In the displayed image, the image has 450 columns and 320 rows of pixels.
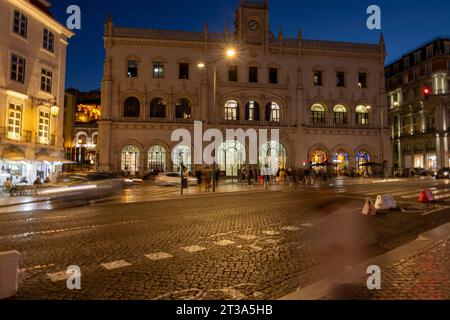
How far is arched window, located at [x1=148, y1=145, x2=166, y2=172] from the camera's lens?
40906mm

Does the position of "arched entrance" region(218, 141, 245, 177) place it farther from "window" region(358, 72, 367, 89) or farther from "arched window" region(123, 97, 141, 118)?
"window" region(358, 72, 367, 89)

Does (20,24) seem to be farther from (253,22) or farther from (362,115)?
(362,115)

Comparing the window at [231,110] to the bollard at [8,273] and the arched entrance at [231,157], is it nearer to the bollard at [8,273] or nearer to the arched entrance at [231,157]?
the arched entrance at [231,157]

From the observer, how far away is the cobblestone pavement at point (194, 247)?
4957 mm

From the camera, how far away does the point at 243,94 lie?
141 feet

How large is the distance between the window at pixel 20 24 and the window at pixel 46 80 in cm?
306

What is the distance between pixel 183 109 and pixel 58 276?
124 ft

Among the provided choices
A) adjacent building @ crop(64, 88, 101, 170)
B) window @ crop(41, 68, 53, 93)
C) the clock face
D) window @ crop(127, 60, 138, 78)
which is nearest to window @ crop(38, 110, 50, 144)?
window @ crop(41, 68, 53, 93)

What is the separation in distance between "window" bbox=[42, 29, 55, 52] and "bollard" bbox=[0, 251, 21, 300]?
28215mm

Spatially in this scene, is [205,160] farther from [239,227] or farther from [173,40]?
[239,227]

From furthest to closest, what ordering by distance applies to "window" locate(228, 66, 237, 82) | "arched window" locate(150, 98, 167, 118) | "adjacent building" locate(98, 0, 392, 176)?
"window" locate(228, 66, 237, 82) → "arched window" locate(150, 98, 167, 118) → "adjacent building" locate(98, 0, 392, 176)

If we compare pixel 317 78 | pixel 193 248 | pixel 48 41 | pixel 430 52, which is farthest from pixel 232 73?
pixel 193 248

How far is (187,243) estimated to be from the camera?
7738 millimetres
